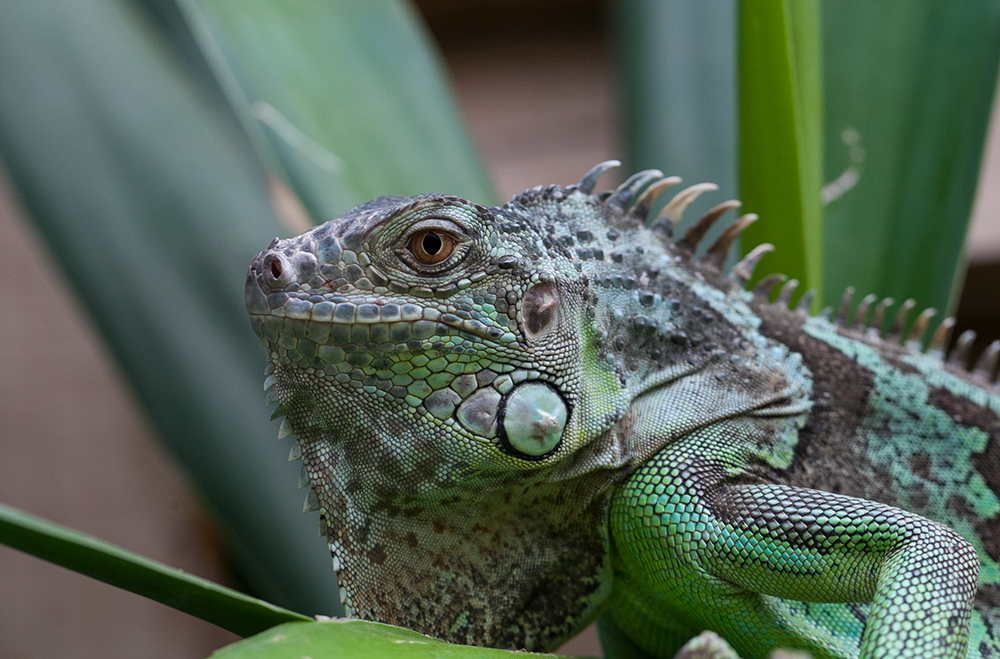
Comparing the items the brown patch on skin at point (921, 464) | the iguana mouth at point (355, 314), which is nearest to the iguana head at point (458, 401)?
the iguana mouth at point (355, 314)

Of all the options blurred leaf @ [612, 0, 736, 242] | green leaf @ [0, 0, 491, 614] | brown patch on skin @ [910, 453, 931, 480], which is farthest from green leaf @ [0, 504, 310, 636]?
blurred leaf @ [612, 0, 736, 242]

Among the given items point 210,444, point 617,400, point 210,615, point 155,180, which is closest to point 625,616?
point 617,400

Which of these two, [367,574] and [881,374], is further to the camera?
[881,374]

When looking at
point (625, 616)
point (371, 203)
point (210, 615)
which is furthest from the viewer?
point (625, 616)

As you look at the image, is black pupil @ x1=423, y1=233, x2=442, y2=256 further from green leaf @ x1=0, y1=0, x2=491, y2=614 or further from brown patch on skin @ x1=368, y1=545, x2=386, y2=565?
green leaf @ x1=0, y1=0, x2=491, y2=614

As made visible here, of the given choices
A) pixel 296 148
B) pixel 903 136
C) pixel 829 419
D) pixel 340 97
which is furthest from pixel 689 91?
pixel 829 419

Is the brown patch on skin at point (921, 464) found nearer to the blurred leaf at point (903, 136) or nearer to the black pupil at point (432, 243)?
the blurred leaf at point (903, 136)

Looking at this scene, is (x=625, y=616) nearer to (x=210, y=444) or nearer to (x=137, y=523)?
(x=210, y=444)

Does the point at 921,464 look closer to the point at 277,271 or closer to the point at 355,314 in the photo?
the point at 355,314
